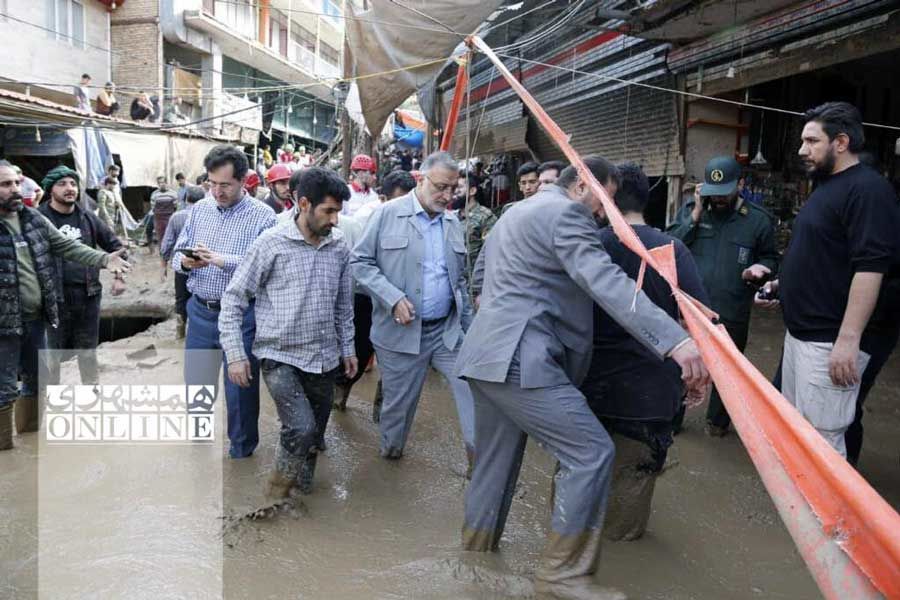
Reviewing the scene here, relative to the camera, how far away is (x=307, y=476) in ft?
12.6

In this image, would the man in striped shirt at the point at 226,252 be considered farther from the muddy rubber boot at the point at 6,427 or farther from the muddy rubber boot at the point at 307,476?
the muddy rubber boot at the point at 6,427

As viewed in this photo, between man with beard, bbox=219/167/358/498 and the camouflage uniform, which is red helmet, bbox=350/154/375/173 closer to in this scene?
the camouflage uniform

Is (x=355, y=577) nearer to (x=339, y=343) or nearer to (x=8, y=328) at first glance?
→ (x=339, y=343)

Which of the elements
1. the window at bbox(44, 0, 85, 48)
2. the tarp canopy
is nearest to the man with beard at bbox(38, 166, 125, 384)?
the tarp canopy

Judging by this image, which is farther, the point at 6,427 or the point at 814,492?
the point at 6,427

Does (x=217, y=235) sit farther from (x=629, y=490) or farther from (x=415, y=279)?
(x=629, y=490)

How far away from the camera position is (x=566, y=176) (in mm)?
2891

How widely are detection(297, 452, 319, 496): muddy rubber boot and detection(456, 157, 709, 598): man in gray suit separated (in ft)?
4.67

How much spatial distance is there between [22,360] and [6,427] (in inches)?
19.9

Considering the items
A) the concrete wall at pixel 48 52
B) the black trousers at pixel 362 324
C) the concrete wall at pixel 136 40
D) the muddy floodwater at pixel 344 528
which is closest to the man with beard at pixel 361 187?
the black trousers at pixel 362 324

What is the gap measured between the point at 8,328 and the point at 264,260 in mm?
1923

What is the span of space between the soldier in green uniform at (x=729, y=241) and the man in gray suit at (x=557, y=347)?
1939 millimetres

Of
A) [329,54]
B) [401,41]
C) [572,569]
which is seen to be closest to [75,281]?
[401,41]

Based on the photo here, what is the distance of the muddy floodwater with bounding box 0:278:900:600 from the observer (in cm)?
289
